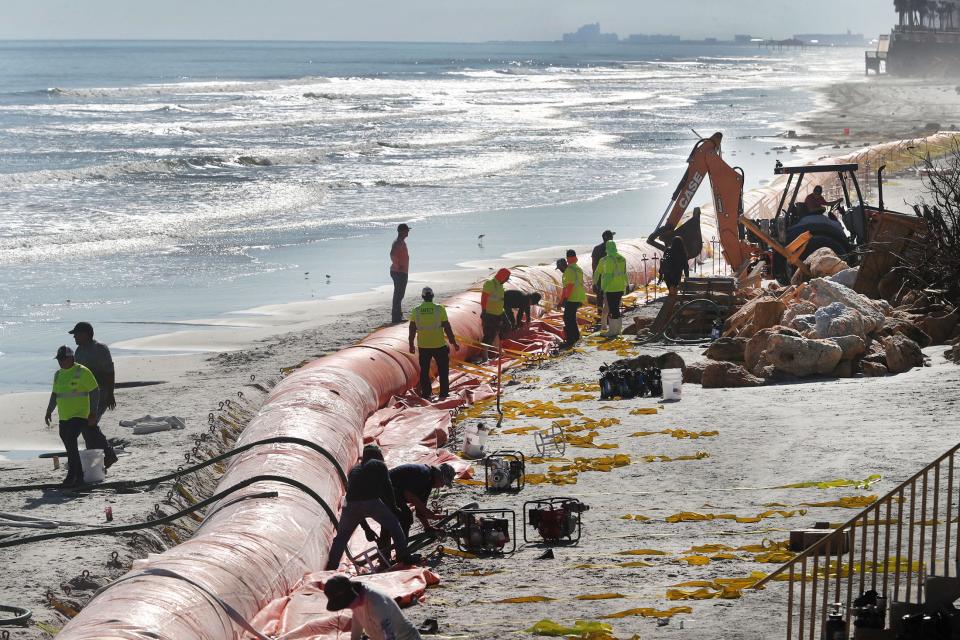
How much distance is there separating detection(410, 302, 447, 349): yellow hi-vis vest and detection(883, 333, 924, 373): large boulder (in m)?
5.26

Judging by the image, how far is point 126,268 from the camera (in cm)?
2552

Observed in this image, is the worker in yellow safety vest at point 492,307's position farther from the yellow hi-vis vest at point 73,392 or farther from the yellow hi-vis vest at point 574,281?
the yellow hi-vis vest at point 73,392

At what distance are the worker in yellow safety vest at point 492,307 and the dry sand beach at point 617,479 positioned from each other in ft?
3.30

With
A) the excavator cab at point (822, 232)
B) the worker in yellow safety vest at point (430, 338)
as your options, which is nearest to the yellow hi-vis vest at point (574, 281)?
the worker in yellow safety vest at point (430, 338)

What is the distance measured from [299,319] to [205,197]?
739 inches

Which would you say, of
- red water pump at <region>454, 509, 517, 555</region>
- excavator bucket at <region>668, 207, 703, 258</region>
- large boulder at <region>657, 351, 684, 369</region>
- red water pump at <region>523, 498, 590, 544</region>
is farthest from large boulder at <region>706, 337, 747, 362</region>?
red water pump at <region>454, 509, 517, 555</region>

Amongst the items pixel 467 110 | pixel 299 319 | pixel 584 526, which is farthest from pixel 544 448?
pixel 467 110

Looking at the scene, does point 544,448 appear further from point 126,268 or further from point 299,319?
point 126,268

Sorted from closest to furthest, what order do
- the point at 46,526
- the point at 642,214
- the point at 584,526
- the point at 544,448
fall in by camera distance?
the point at 584,526, the point at 46,526, the point at 544,448, the point at 642,214

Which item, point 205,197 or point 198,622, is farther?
point 205,197

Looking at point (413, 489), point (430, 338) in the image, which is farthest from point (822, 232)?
point (413, 489)

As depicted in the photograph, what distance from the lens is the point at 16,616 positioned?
9.00 metres

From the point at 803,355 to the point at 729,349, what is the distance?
4.11 ft

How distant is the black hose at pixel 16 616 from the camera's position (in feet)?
28.9
